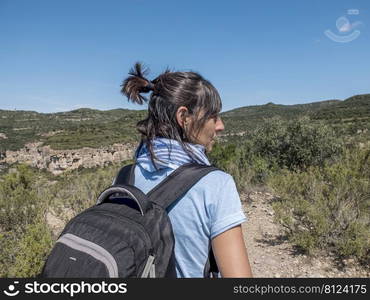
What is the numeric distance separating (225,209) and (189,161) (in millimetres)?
246

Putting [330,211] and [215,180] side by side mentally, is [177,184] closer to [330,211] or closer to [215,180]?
[215,180]

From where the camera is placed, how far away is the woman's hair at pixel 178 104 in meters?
1.21

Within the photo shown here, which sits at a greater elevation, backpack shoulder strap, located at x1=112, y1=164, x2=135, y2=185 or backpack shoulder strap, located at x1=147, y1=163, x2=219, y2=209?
backpack shoulder strap, located at x1=112, y1=164, x2=135, y2=185

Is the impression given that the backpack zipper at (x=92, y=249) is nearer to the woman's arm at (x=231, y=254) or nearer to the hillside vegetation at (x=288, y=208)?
the woman's arm at (x=231, y=254)

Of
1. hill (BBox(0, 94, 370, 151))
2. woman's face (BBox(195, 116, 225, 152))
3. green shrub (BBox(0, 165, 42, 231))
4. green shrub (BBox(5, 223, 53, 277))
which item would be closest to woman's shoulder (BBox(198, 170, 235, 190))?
woman's face (BBox(195, 116, 225, 152))

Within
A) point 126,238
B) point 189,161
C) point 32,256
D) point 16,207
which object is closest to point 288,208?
point 32,256

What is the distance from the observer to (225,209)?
40.3 inches

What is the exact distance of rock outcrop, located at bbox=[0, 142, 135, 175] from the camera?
44.4 m

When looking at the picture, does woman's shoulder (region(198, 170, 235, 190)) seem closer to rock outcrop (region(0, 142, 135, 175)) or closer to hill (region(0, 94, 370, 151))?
hill (region(0, 94, 370, 151))

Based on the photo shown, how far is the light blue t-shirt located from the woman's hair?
18 centimetres

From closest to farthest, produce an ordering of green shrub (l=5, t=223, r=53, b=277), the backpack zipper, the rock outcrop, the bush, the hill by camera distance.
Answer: the backpack zipper → green shrub (l=5, t=223, r=53, b=277) → the bush → the rock outcrop → the hill

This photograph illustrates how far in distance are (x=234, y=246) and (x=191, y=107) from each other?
1.86 ft

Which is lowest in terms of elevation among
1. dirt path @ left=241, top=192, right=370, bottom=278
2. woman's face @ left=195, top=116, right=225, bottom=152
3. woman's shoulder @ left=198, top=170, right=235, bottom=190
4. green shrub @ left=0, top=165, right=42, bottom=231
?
dirt path @ left=241, top=192, right=370, bottom=278

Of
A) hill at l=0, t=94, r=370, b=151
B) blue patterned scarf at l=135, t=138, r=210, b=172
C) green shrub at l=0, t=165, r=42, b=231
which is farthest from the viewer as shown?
hill at l=0, t=94, r=370, b=151
